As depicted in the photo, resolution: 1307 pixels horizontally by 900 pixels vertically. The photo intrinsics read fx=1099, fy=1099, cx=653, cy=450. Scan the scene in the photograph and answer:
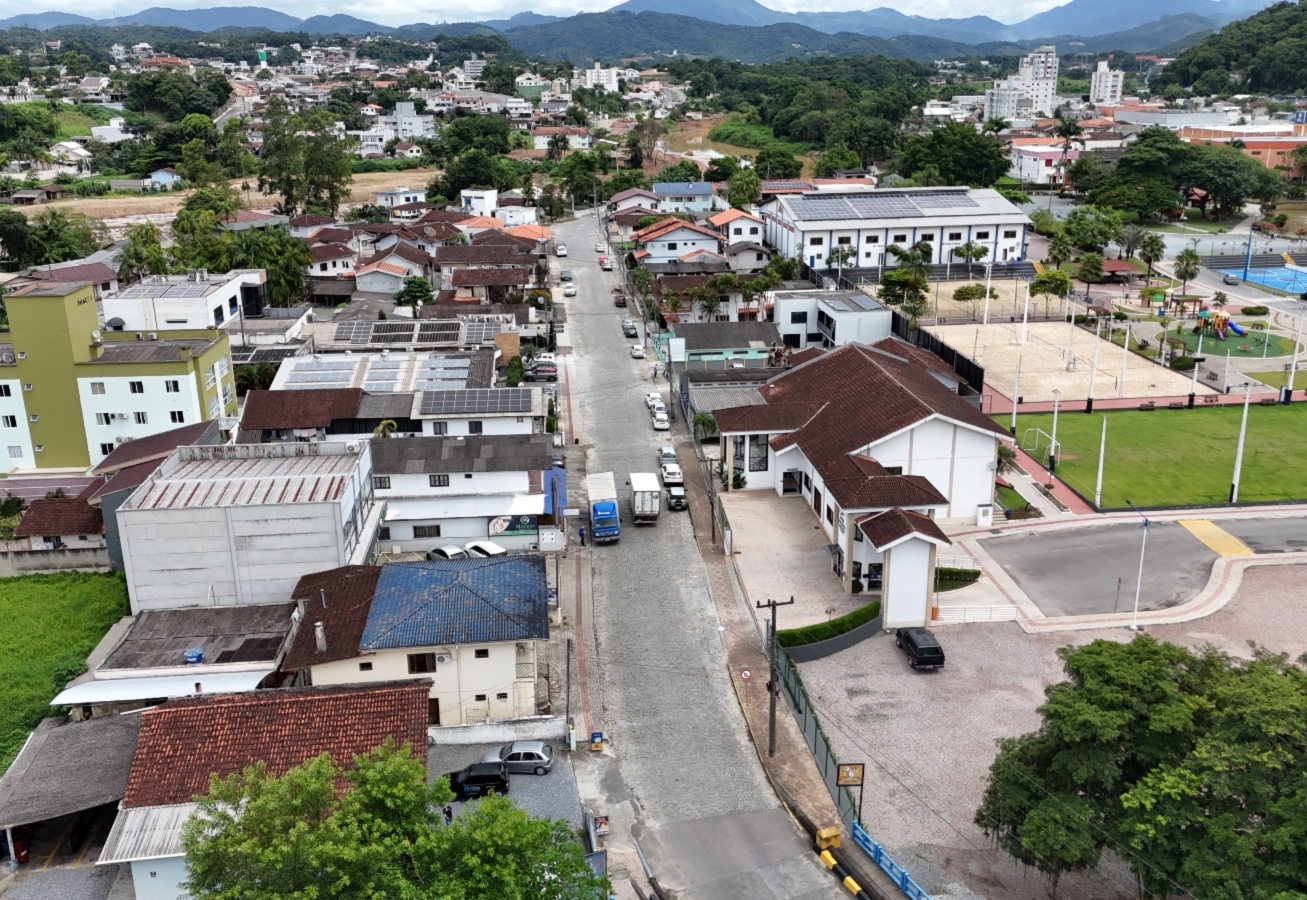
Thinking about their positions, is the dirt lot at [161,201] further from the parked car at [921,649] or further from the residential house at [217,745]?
the residential house at [217,745]

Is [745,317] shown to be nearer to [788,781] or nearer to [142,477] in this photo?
[142,477]

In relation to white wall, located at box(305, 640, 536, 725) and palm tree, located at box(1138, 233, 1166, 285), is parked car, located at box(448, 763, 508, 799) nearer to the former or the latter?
white wall, located at box(305, 640, 536, 725)

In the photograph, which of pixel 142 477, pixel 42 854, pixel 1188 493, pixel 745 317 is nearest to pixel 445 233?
pixel 745 317

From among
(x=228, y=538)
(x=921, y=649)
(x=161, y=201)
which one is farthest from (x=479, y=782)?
(x=161, y=201)

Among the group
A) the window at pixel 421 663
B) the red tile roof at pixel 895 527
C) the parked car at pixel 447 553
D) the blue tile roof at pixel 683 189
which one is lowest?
the parked car at pixel 447 553

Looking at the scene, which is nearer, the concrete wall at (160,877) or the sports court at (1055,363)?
the concrete wall at (160,877)

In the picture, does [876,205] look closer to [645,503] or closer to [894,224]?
[894,224]

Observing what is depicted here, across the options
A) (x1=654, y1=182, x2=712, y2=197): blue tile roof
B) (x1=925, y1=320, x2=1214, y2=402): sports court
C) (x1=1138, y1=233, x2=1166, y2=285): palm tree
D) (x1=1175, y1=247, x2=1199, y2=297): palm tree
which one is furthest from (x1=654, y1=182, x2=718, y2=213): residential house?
(x1=1175, y1=247, x2=1199, y2=297): palm tree

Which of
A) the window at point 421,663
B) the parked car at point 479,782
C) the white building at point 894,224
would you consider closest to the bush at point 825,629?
the parked car at point 479,782
